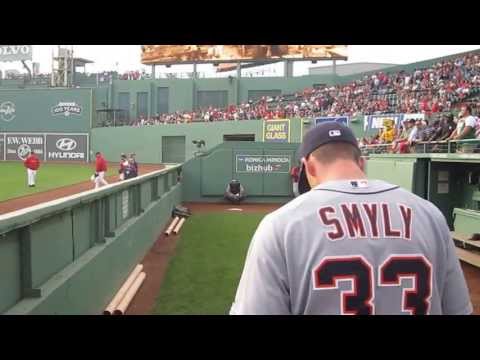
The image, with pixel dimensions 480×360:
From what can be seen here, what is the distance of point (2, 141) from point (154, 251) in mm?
42284

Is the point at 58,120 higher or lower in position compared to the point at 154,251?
higher

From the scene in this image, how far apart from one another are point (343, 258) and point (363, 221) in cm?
15

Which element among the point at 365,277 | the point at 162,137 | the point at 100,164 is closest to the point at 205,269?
the point at 365,277

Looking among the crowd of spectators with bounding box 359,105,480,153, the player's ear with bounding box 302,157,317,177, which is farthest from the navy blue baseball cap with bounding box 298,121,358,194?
the crowd of spectators with bounding box 359,105,480,153

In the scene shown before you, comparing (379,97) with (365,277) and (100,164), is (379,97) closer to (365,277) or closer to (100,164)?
(100,164)

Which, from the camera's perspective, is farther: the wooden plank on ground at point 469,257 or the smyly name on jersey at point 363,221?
the wooden plank on ground at point 469,257

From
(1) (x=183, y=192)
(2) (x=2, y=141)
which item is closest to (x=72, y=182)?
(1) (x=183, y=192)

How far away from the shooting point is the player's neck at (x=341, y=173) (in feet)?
6.28

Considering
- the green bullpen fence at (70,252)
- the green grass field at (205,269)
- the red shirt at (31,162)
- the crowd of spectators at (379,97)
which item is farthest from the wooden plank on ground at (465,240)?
the red shirt at (31,162)

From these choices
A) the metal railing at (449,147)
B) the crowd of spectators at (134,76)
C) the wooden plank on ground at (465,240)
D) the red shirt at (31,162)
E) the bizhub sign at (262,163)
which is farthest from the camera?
the crowd of spectators at (134,76)

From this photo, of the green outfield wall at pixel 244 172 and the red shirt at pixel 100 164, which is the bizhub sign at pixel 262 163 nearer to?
the green outfield wall at pixel 244 172
